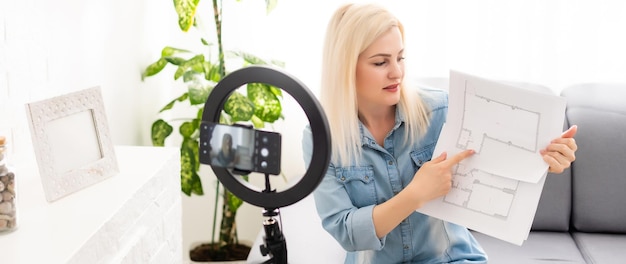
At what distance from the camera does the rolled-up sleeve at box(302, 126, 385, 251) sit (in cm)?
145

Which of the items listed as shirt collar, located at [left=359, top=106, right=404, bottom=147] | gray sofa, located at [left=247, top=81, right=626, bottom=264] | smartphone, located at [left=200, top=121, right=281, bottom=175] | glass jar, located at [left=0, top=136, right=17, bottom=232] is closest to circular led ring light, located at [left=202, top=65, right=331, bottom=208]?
smartphone, located at [left=200, top=121, right=281, bottom=175]

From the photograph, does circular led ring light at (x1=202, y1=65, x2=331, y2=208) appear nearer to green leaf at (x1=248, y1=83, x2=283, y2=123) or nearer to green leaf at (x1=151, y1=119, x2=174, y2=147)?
green leaf at (x1=248, y1=83, x2=283, y2=123)

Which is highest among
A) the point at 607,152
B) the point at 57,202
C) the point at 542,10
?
the point at 542,10

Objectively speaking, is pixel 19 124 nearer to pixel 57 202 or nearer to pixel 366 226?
pixel 57 202

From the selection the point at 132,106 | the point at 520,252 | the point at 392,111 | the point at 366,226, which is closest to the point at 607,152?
the point at 520,252

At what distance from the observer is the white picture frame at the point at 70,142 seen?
1319mm

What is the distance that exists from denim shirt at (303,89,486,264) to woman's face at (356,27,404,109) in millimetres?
79

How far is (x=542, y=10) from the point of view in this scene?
2.39 meters

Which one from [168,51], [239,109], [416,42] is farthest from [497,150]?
[168,51]

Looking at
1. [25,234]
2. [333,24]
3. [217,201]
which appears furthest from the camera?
[217,201]

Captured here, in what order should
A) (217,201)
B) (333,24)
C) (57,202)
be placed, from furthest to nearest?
(217,201) < (333,24) < (57,202)

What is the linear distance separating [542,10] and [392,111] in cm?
103

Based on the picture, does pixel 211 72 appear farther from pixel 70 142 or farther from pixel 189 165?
pixel 70 142

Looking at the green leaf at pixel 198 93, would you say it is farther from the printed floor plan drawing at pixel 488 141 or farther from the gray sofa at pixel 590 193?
the printed floor plan drawing at pixel 488 141
